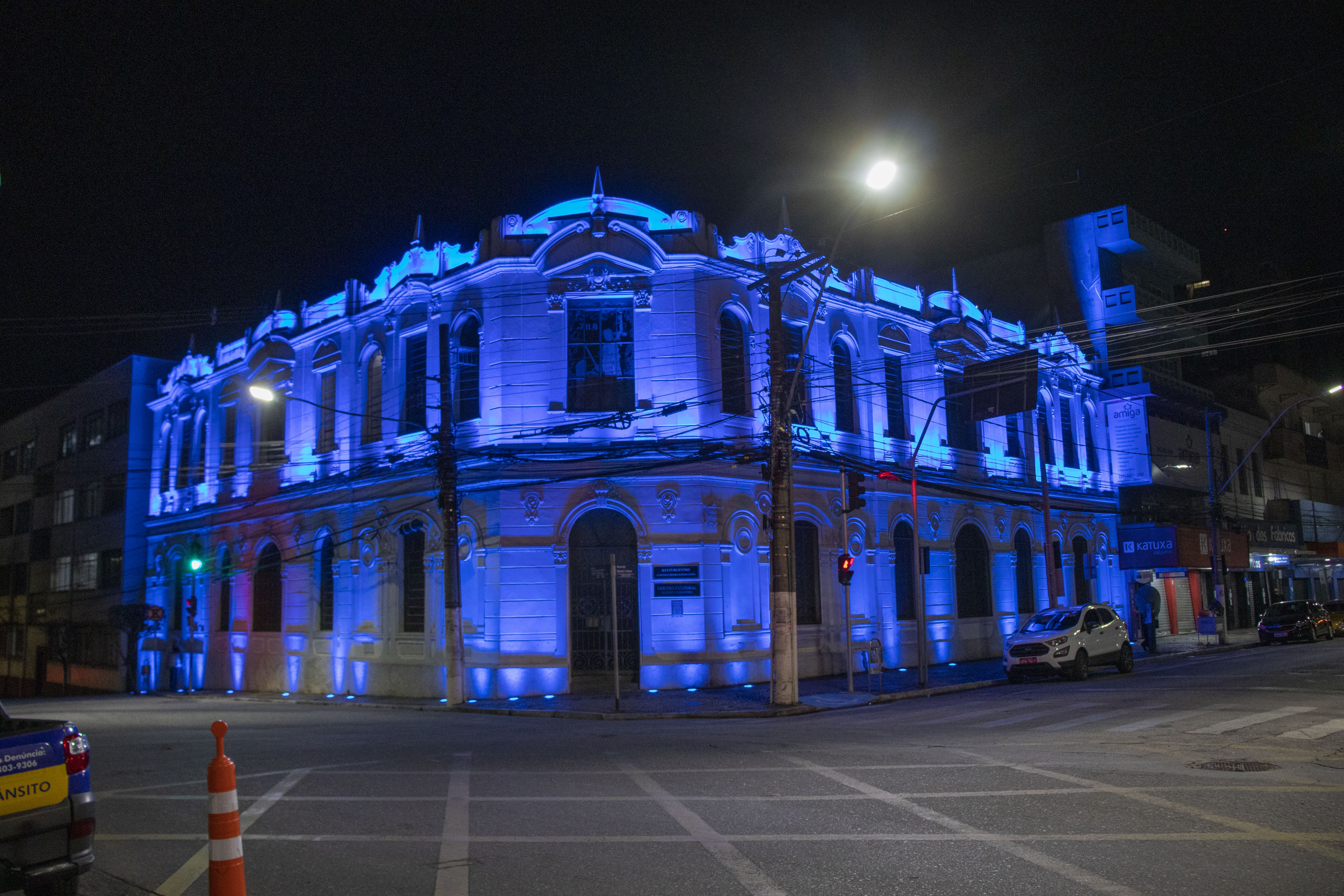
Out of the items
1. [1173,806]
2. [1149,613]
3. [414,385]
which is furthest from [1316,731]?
[414,385]

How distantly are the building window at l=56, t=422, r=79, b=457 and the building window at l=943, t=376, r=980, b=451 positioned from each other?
35942 mm

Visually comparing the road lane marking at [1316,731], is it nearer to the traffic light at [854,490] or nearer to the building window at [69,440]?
the traffic light at [854,490]

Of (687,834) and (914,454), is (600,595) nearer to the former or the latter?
(914,454)

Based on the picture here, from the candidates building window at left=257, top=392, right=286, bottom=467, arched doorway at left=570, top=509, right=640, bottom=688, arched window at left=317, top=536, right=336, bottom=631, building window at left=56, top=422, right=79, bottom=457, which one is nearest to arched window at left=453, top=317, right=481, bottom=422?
arched doorway at left=570, top=509, right=640, bottom=688

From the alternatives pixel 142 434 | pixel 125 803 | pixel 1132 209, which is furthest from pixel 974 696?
pixel 142 434

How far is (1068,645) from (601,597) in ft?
35.1

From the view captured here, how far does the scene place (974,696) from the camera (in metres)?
19.7

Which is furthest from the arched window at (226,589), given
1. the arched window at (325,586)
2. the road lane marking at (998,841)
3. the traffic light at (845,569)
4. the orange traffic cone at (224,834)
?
the orange traffic cone at (224,834)

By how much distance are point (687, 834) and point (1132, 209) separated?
40.5m

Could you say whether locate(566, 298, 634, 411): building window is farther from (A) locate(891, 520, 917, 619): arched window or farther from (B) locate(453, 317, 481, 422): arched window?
(A) locate(891, 520, 917, 619): arched window

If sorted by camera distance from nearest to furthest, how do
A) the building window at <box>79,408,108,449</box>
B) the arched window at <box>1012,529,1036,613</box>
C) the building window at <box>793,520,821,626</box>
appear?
the building window at <box>793,520,821,626</box>
the arched window at <box>1012,529,1036,613</box>
the building window at <box>79,408,108,449</box>

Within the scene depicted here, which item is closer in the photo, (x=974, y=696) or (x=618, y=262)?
(x=974, y=696)

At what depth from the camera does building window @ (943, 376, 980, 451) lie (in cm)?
2978

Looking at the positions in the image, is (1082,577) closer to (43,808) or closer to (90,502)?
(43,808)
